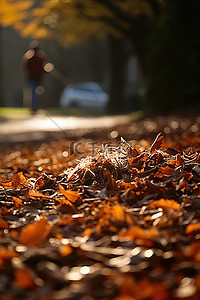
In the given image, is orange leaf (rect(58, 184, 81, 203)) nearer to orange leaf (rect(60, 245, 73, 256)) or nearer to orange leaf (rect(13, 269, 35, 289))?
orange leaf (rect(60, 245, 73, 256))

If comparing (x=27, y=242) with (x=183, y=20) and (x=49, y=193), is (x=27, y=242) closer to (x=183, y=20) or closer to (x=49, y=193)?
(x=49, y=193)

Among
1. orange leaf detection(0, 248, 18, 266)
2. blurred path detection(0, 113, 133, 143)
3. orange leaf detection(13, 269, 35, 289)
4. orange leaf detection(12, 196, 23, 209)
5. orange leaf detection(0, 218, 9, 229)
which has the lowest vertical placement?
blurred path detection(0, 113, 133, 143)

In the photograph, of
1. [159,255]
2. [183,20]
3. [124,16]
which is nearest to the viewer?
[159,255]

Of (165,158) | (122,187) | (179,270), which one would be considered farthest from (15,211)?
(179,270)

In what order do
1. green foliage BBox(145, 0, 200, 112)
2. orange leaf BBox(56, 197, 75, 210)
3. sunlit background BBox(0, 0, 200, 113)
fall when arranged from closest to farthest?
orange leaf BBox(56, 197, 75, 210)
green foliage BBox(145, 0, 200, 112)
sunlit background BBox(0, 0, 200, 113)

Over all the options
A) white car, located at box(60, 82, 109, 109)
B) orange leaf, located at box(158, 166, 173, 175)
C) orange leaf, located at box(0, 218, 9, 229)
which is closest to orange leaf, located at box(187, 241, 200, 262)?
orange leaf, located at box(0, 218, 9, 229)

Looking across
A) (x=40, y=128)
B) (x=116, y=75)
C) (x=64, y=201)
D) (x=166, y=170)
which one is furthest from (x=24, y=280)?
(x=116, y=75)
